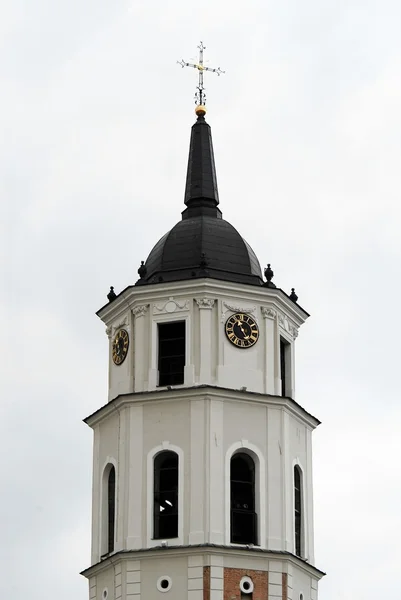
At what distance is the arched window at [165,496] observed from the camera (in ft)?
208

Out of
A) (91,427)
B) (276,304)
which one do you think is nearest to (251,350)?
(276,304)

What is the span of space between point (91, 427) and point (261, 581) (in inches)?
330

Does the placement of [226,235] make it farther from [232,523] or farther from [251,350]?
[232,523]

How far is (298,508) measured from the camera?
216 ft

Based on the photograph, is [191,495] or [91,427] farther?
[91,427]

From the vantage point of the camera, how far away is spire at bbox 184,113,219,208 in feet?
230

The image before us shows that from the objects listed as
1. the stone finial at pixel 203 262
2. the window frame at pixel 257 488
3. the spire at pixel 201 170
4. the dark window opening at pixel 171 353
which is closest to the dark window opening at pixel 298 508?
the window frame at pixel 257 488

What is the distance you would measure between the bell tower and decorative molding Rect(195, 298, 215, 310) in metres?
0.07

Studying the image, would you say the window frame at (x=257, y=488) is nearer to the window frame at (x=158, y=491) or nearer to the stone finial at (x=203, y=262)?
the window frame at (x=158, y=491)

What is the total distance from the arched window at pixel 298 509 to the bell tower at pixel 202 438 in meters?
0.05

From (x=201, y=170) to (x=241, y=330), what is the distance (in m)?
7.35

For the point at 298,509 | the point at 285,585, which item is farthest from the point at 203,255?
the point at 285,585

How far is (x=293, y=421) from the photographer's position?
66.2 metres

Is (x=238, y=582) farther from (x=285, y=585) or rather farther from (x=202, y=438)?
(x=202, y=438)
